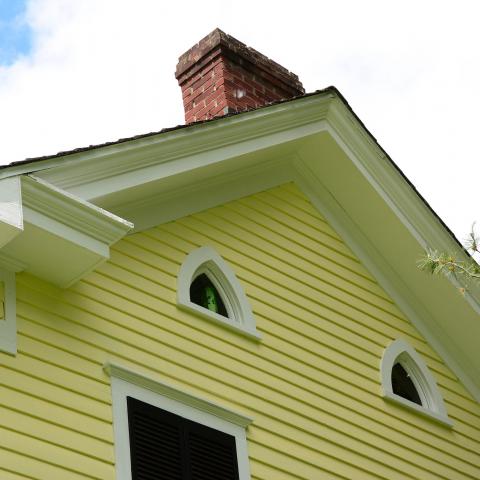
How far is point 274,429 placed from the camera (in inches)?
409

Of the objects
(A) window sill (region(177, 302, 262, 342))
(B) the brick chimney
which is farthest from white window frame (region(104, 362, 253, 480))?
(B) the brick chimney

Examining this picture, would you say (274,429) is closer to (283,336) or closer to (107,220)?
(283,336)

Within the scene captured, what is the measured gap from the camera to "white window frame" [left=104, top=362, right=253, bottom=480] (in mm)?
9141

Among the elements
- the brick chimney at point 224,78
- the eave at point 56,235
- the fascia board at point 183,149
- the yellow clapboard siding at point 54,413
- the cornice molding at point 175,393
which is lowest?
the yellow clapboard siding at point 54,413

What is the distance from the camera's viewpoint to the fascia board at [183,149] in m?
9.70

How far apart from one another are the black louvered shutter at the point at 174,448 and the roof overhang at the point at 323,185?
1728mm

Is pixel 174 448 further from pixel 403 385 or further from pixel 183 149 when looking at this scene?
pixel 403 385

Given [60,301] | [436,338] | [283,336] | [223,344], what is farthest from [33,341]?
[436,338]

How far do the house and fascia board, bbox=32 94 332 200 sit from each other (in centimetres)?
2

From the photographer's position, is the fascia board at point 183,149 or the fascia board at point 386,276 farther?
the fascia board at point 386,276

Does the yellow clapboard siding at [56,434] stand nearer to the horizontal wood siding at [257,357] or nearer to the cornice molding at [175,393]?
the horizontal wood siding at [257,357]

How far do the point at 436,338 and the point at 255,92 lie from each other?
3.28m

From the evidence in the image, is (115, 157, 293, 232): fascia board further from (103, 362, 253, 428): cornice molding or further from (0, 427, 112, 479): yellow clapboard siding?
(0, 427, 112, 479): yellow clapboard siding

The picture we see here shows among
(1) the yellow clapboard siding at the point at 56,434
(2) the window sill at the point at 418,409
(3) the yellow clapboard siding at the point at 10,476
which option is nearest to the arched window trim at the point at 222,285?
(2) the window sill at the point at 418,409
